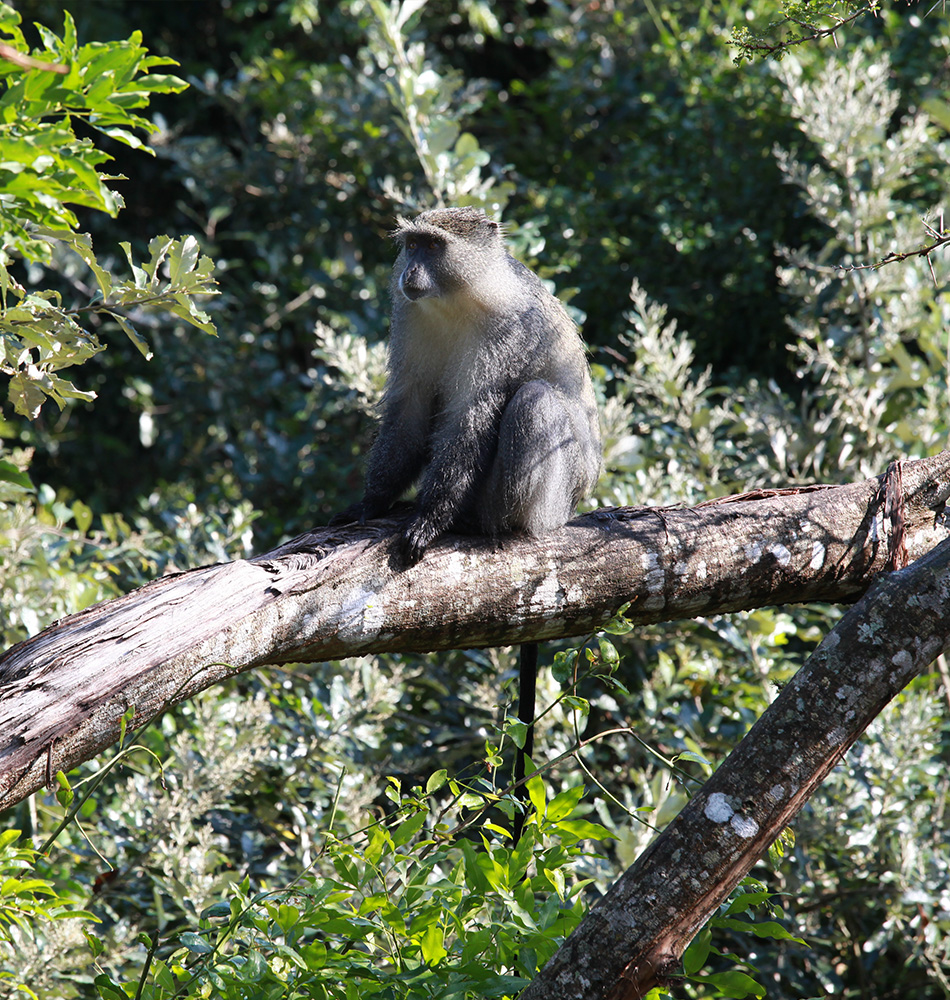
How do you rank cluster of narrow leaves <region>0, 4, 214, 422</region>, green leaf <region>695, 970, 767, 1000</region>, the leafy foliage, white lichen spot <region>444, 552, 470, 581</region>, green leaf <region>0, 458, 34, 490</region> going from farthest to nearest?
1. white lichen spot <region>444, 552, 470, 581</region>
2. green leaf <region>0, 458, 34, 490</region>
3. the leafy foliage
4. green leaf <region>695, 970, 767, 1000</region>
5. cluster of narrow leaves <region>0, 4, 214, 422</region>

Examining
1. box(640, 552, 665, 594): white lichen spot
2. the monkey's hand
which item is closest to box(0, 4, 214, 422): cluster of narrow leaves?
the monkey's hand

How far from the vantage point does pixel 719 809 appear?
2.44 meters

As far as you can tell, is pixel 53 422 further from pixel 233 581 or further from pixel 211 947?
pixel 211 947

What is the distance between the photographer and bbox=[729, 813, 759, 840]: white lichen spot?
2.42 metres

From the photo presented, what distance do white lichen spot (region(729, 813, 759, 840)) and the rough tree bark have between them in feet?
3.95

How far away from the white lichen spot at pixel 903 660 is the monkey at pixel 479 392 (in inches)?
67.6

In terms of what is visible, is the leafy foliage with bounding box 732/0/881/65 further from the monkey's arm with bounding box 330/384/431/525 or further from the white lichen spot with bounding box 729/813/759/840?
the monkey's arm with bounding box 330/384/431/525

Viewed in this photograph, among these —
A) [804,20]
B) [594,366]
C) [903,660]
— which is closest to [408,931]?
[903,660]

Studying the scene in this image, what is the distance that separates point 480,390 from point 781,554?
152 cm

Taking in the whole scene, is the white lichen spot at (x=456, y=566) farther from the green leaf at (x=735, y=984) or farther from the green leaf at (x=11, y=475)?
the green leaf at (x=735, y=984)

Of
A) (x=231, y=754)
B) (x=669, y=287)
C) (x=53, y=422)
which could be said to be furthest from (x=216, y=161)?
(x=231, y=754)

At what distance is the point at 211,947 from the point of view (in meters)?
2.41

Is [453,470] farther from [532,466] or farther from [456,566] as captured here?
[456,566]

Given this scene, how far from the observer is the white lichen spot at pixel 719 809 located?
7.98 feet
